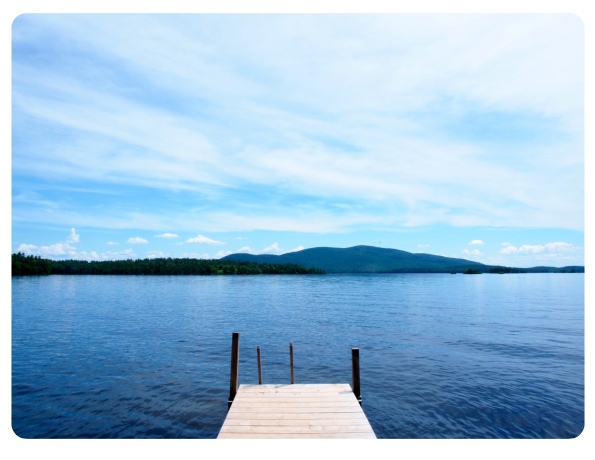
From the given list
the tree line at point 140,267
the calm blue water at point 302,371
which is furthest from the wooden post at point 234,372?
the tree line at point 140,267

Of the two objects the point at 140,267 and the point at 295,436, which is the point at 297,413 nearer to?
the point at 295,436

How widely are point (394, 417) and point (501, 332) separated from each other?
76.1 feet

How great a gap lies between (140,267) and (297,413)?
17351cm

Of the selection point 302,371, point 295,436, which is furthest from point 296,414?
point 302,371

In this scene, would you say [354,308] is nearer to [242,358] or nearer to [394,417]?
[242,358]

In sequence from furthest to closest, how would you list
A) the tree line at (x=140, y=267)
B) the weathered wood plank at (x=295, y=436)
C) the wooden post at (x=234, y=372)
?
the tree line at (x=140, y=267) < the wooden post at (x=234, y=372) < the weathered wood plank at (x=295, y=436)

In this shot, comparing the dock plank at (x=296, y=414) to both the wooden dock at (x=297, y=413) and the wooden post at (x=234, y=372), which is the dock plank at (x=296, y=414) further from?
the wooden post at (x=234, y=372)

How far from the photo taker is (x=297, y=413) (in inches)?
408

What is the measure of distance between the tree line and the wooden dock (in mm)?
146146

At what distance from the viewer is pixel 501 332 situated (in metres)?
32.4

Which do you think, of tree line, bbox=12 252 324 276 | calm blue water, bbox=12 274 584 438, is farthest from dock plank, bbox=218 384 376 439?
tree line, bbox=12 252 324 276

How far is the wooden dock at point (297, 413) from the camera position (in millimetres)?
9281

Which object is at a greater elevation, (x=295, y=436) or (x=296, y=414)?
(x=296, y=414)
